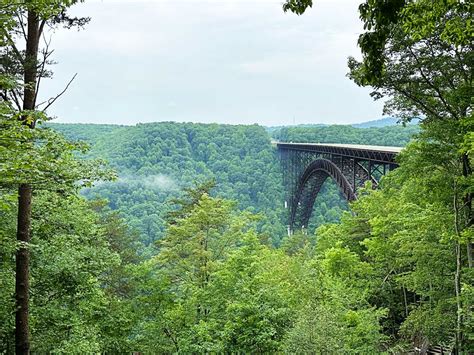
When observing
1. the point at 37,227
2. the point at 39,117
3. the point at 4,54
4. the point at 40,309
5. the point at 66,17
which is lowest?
the point at 40,309

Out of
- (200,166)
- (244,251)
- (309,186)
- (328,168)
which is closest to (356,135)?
(309,186)

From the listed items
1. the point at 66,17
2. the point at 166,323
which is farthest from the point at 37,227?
the point at 166,323

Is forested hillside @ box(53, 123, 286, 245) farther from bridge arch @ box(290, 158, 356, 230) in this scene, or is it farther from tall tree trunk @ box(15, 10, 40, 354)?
tall tree trunk @ box(15, 10, 40, 354)

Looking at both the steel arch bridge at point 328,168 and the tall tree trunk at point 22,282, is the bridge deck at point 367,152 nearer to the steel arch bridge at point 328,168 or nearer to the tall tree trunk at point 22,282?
the steel arch bridge at point 328,168

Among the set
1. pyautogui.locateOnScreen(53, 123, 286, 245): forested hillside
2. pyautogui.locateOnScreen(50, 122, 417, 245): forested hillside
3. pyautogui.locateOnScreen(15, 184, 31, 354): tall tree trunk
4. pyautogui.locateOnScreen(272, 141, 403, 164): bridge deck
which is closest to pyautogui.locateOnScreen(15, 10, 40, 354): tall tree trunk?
pyautogui.locateOnScreen(15, 184, 31, 354): tall tree trunk

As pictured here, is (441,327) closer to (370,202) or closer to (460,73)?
(460,73)

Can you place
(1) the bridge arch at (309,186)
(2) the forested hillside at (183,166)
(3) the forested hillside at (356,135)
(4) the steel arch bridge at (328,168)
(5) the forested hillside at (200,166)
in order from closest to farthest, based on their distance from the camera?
(4) the steel arch bridge at (328,168)
(1) the bridge arch at (309,186)
(3) the forested hillside at (356,135)
(5) the forested hillside at (200,166)
(2) the forested hillside at (183,166)

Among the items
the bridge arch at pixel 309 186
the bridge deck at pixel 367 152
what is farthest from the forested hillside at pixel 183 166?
the bridge deck at pixel 367 152
